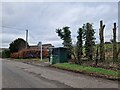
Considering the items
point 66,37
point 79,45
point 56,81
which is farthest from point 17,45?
point 56,81

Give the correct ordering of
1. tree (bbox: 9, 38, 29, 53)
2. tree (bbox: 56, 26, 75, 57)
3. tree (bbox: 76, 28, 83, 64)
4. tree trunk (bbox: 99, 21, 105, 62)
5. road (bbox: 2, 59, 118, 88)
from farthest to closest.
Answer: tree (bbox: 9, 38, 29, 53)
tree (bbox: 56, 26, 75, 57)
tree (bbox: 76, 28, 83, 64)
tree trunk (bbox: 99, 21, 105, 62)
road (bbox: 2, 59, 118, 88)

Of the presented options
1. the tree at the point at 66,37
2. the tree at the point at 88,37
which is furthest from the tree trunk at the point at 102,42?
the tree at the point at 66,37

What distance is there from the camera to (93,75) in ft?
57.7

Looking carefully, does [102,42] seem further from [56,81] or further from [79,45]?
[56,81]

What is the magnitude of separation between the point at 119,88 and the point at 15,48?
68569 mm

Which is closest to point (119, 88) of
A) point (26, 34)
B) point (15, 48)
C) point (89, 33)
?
point (89, 33)

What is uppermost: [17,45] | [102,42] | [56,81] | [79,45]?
[17,45]

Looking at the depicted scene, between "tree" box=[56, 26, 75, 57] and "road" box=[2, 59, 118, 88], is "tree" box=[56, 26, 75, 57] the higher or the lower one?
the higher one

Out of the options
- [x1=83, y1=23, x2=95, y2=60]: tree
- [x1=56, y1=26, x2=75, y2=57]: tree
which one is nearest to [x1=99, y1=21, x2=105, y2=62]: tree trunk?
[x1=83, y1=23, x2=95, y2=60]: tree

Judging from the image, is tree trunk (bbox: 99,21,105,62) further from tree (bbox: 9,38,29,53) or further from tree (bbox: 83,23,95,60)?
tree (bbox: 9,38,29,53)

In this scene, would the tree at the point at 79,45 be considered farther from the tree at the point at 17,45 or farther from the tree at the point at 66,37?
the tree at the point at 17,45

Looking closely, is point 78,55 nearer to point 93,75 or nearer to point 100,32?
point 100,32

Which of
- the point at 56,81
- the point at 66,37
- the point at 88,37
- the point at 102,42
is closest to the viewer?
the point at 56,81

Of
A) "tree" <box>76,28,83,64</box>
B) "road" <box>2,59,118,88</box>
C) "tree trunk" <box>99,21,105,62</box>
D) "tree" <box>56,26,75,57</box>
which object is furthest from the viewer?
"tree" <box>56,26,75,57</box>
